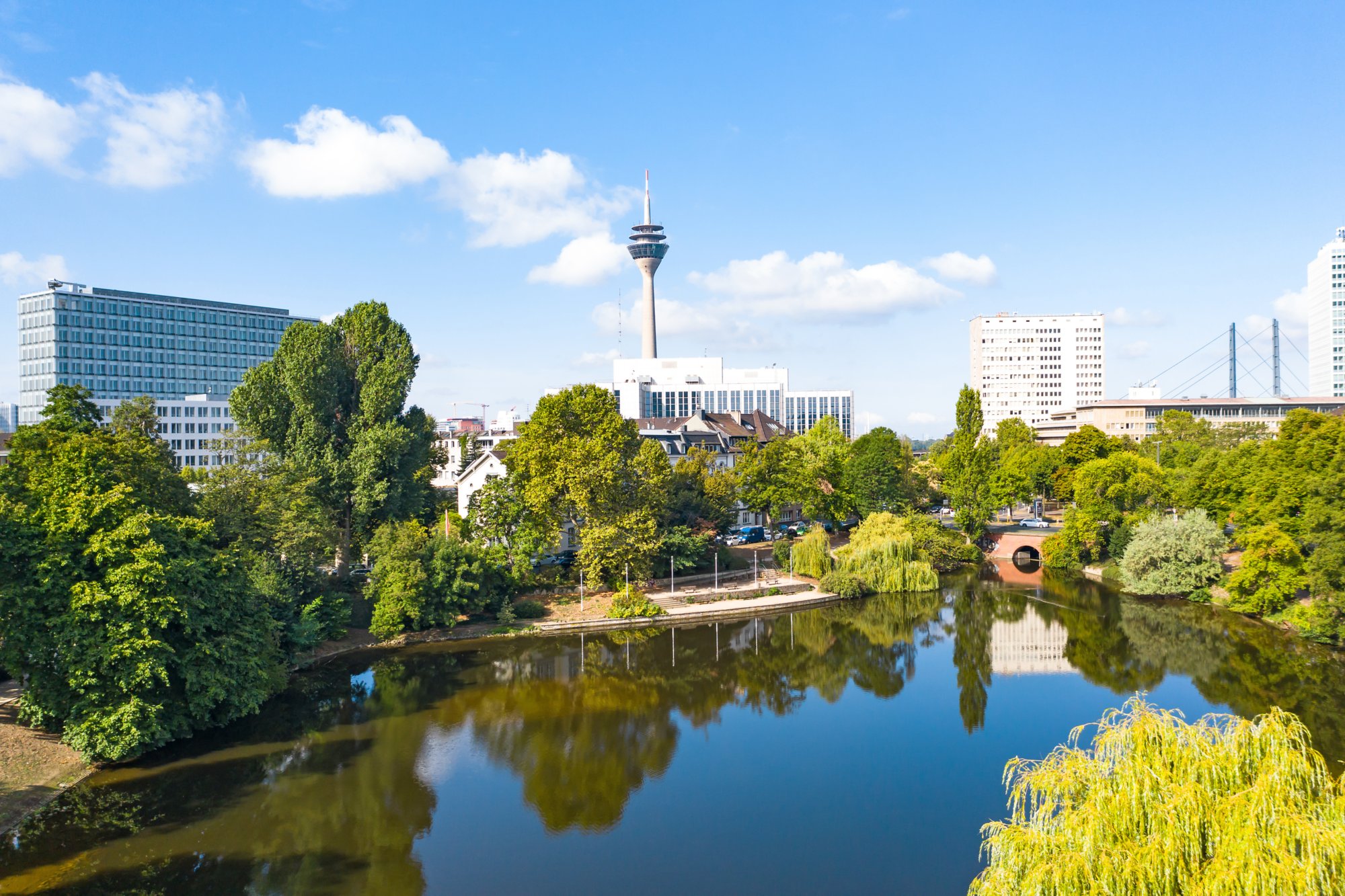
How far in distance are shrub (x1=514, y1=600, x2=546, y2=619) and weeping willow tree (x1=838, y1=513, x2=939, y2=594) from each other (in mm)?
18094

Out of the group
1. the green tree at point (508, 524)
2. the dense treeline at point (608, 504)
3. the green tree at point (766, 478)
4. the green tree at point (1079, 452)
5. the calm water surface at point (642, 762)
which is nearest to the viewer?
the calm water surface at point (642, 762)

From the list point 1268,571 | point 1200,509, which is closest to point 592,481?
point 1268,571

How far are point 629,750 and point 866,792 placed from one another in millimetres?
7327

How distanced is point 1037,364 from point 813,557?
407 feet

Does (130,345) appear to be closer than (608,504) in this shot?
No

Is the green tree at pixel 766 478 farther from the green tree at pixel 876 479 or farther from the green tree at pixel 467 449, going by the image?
the green tree at pixel 467 449

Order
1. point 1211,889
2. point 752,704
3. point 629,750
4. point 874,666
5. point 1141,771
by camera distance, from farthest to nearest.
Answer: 1. point 874,666
2. point 752,704
3. point 629,750
4. point 1141,771
5. point 1211,889

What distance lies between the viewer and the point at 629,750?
26.0 metres

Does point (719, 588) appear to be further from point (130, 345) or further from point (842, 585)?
point (130, 345)

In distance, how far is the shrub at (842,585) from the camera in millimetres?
48438

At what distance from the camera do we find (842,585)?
48406mm

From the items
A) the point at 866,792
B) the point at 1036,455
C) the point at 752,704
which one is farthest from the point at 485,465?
the point at 1036,455

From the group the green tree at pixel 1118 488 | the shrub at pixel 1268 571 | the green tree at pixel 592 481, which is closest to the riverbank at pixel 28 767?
the green tree at pixel 592 481

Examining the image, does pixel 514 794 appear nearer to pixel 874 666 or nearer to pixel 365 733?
pixel 365 733
